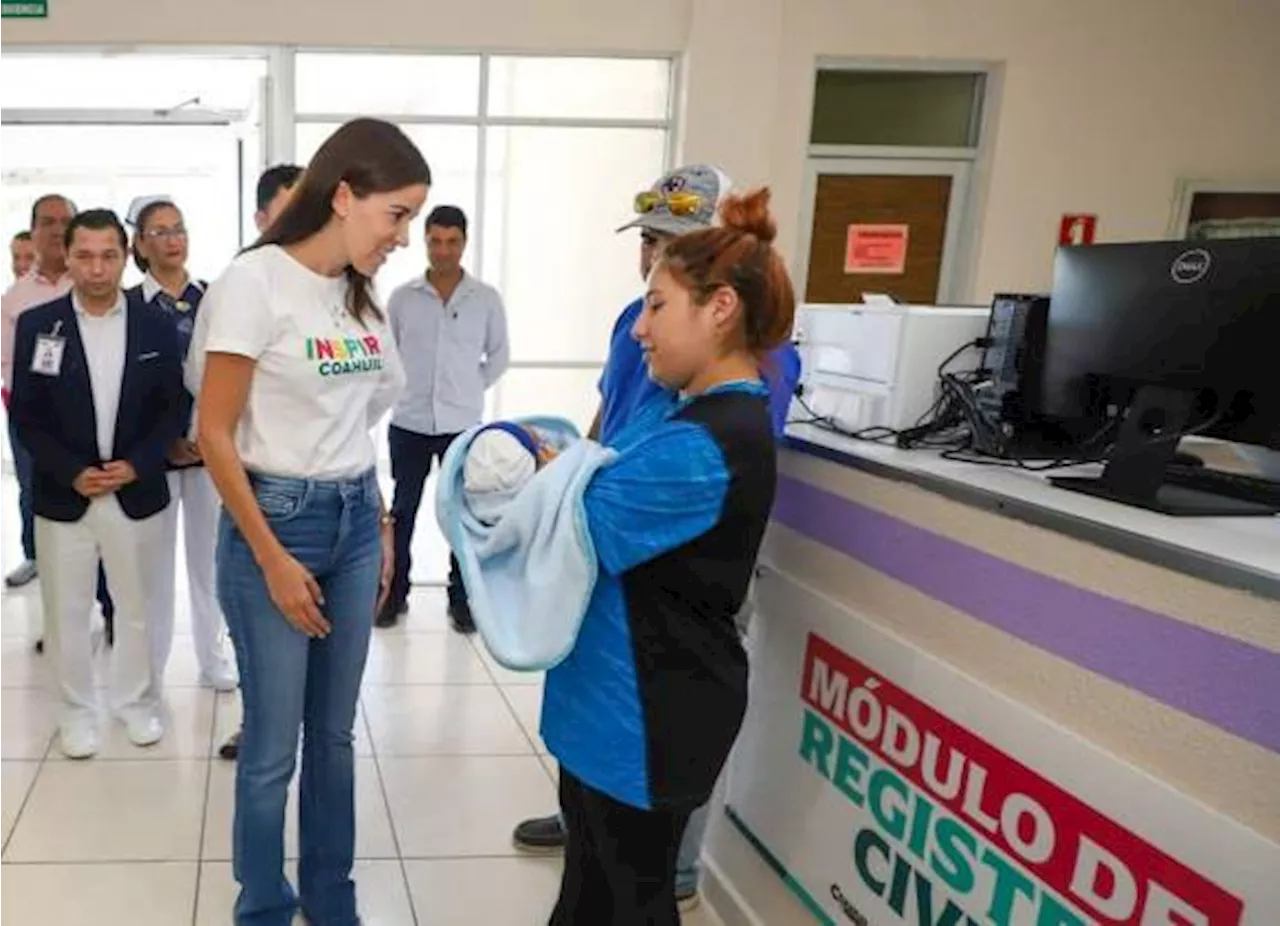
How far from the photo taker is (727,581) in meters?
1.31

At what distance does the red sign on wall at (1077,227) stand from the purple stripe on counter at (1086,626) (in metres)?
3.90

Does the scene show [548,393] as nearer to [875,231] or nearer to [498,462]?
[875,231]

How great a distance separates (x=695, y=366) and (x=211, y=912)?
1.61 meters

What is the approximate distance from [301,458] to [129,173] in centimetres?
598

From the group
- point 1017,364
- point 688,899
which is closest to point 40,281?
point 688,899

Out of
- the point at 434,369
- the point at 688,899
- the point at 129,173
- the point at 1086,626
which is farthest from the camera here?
the point at 129,173

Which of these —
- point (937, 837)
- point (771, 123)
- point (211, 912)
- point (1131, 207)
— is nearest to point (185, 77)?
point (771, 123)

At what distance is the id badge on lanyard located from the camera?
2309 mm

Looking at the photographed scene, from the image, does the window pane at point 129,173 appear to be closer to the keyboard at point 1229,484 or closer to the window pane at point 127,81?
the window pane at point 127,81

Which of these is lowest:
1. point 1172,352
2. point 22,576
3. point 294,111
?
point 22,576

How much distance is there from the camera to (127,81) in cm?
538

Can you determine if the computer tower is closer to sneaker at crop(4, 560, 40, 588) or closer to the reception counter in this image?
the reception counter

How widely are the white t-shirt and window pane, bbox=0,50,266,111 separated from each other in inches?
144

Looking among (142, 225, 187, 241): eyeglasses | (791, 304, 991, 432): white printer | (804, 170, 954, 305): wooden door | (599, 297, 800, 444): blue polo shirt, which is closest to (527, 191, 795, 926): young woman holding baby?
(599, 297, 800, 444): blue polo shirt
